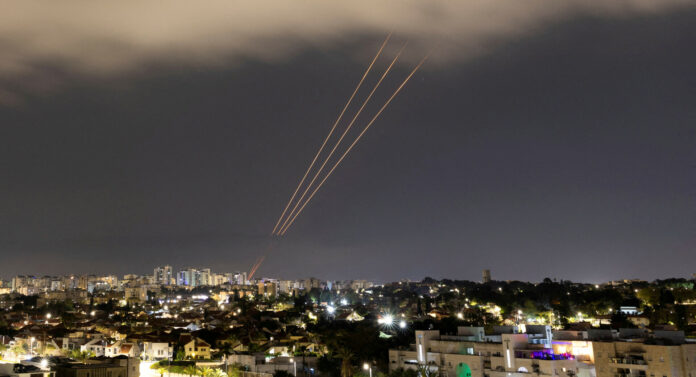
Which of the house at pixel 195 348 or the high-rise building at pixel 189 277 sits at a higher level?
the high-rise building at pixel 189 277

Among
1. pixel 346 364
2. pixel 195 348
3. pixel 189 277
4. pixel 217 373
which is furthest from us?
pixel 189 277

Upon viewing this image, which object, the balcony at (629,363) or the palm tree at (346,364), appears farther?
the palm tree at (346,364)

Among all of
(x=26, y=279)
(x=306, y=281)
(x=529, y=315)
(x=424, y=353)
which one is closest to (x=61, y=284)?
(x=26, y=279)

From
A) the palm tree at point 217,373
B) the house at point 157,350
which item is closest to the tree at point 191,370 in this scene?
the palm tree at point 217,373

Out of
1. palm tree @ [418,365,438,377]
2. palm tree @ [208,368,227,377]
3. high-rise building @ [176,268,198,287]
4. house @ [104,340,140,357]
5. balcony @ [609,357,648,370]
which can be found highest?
high-rise building @ [176,268,198,287]

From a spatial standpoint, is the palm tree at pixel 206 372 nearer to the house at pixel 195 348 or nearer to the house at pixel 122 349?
the house at pixel 195 348

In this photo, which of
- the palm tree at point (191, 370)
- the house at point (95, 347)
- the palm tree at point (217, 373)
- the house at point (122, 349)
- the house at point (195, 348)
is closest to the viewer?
the palm tree at point (217, 373)

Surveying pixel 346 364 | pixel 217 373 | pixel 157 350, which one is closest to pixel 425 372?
pixel 346 364

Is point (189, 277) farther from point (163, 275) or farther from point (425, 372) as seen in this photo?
point (425, 372)

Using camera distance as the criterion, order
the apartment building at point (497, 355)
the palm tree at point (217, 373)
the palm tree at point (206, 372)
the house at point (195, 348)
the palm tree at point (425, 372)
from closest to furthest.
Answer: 1. the apartment building at point (497, 355)
2. the palm tree at point (425, 372)
3. the palm tree at point (217, 373)
4. the palm tree at point (206, 372)
5. the house at point (195, 348)

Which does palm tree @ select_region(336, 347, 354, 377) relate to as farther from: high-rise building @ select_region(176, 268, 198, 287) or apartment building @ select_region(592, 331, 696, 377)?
high-rise building @ select_region(176, 268, 198, 287)

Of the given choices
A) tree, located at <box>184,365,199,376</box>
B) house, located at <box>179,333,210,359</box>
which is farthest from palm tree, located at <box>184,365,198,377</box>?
house, located at <box>179,333,210,359</box>

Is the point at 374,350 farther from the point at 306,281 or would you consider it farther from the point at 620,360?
the point at 306,281
